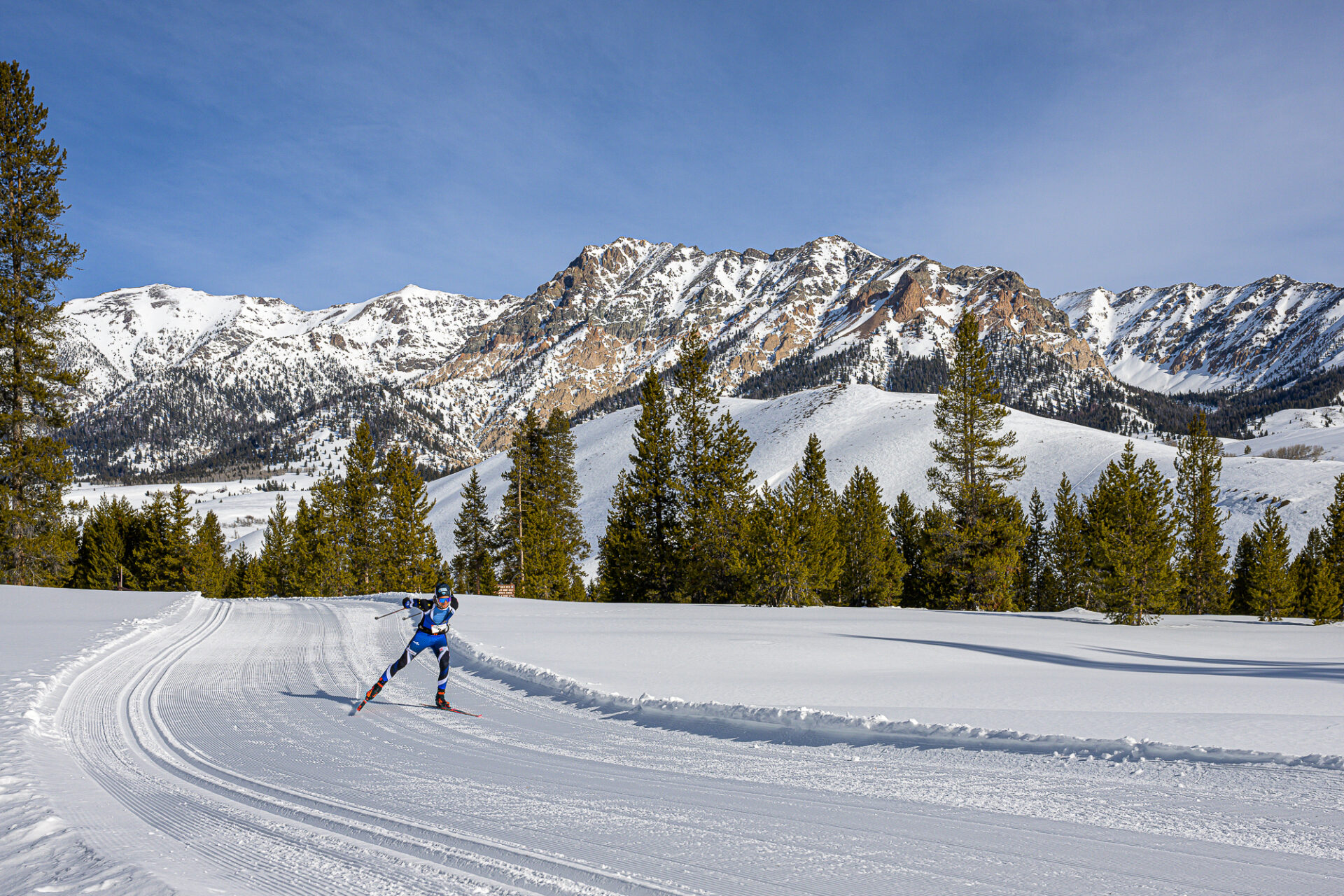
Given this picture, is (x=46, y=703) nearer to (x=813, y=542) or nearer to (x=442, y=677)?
(x=442, y=677)

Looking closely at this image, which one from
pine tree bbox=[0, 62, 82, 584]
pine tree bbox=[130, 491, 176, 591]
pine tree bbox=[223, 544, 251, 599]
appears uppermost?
pine tree bbox=[0, 62, 82, 584]

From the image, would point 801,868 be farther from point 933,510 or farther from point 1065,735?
point 933,510

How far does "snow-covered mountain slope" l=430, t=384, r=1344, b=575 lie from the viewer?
7850cm

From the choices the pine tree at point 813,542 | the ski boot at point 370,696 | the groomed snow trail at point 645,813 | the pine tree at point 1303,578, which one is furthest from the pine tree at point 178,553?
the pine tree at point 1303,578

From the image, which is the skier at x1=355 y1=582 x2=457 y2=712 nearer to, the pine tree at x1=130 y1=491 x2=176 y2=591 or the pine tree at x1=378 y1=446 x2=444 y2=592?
the pine tree at x1=378 y1=446 x2=444 y2=592

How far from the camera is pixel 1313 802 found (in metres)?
4.82

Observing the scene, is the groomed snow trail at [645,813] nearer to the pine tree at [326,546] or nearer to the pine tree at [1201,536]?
the pine tree at [326,546]

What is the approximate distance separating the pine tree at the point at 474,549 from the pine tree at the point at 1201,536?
45807 millimetres

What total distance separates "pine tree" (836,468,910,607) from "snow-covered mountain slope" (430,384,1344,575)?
30.3 m

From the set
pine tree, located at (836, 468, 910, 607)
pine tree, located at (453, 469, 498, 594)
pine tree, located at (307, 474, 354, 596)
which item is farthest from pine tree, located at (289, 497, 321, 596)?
pine tree, located at (836, 468, 910, 607)

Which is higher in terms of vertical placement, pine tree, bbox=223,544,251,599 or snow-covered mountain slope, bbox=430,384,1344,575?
snow-covered mountain slope, bbox=430,384,1344,575

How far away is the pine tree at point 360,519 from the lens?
4181cm

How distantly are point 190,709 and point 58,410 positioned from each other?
2449cm

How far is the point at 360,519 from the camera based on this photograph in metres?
42.5
